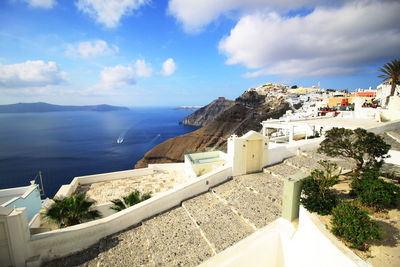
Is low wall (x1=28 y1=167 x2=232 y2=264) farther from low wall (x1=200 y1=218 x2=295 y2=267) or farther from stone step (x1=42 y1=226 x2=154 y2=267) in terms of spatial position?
low wall (x1=200 y1=218 x2=295 y2=267)

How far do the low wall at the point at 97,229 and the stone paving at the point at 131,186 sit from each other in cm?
296

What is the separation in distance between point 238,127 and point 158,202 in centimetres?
4652

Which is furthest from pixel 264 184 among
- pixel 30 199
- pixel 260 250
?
pixel 30 199

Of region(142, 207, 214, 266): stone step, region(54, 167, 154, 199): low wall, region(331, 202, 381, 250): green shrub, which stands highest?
region(331, 202, 381, 250): green shrub

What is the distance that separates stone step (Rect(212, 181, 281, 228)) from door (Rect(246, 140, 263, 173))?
5.32ft

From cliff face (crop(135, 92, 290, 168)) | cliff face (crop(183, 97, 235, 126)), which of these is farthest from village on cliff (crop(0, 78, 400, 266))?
cliff face (crop(183, 97, 235, 126))

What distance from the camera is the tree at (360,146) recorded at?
5.96 m

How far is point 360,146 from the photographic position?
242 inches

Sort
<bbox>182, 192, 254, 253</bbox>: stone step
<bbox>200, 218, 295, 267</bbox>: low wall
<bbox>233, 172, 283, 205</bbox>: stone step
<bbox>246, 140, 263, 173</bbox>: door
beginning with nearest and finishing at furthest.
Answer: <bbox>200, 218, 295, 267</bbox>: low wall → <bbox>182, 192, 254, 253</bbox>: stone step → <bbox>233, 172, 283, 205</bbox>: stone step → <bbox>246, 140, 263, 173</bbox>: door

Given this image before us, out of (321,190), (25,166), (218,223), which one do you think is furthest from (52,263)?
(25,166)

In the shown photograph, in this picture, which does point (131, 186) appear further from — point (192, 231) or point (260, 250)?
point (260, 250)

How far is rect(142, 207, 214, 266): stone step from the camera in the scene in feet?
15.7

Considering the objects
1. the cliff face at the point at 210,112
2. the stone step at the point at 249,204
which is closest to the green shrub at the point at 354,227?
the stone step at the point at 249,204

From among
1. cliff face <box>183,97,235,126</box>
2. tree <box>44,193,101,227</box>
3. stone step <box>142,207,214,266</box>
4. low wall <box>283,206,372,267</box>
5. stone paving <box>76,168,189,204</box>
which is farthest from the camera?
cliff face <box>183,97,235,126</box>
